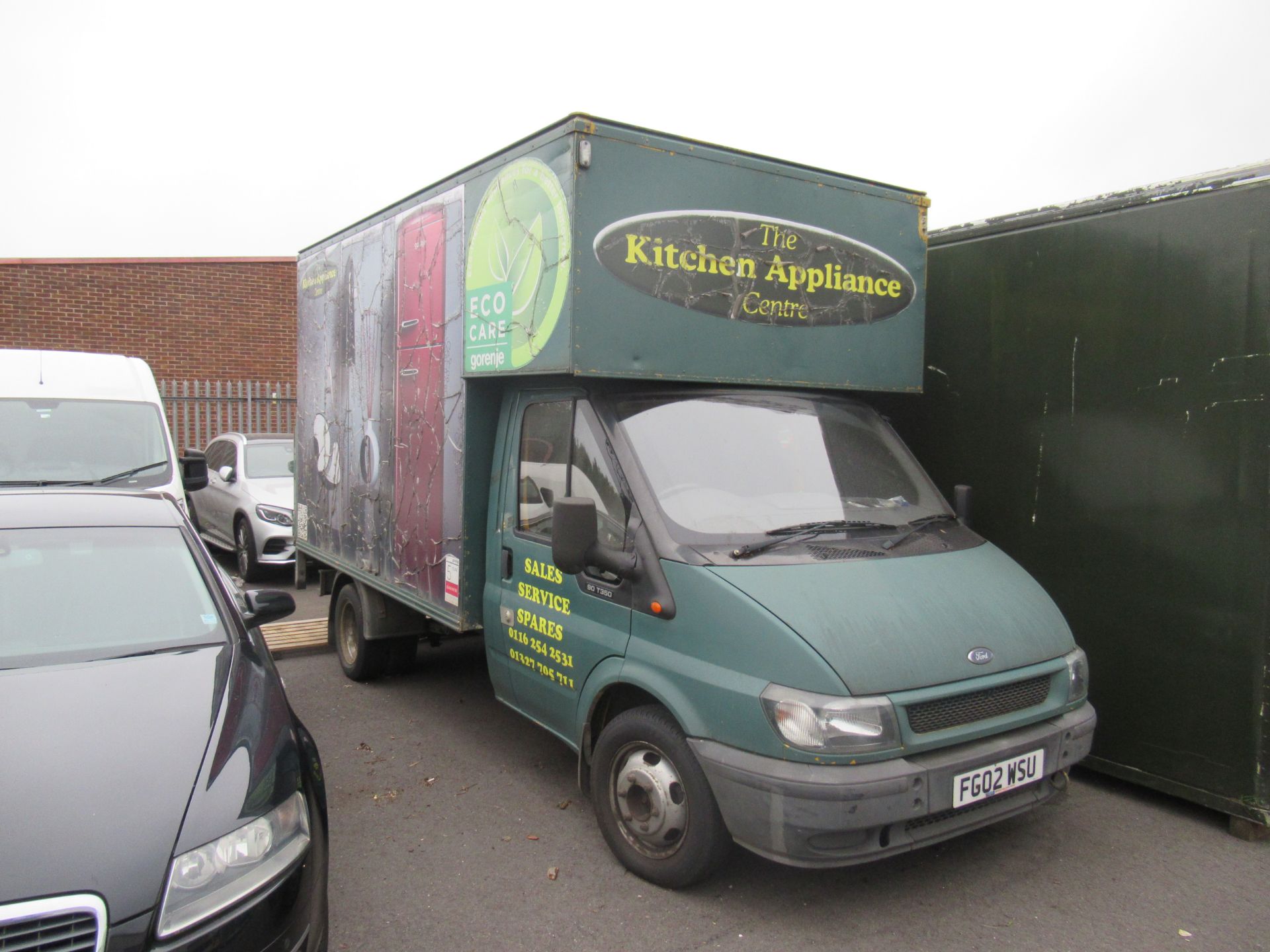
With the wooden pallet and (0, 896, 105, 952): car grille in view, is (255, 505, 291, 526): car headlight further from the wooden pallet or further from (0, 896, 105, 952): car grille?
(0, 896, 105, 952): car grille

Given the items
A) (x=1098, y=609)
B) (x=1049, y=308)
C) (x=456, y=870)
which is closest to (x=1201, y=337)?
(x=1049, y=308)

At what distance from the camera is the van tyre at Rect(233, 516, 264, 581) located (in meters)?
10.8

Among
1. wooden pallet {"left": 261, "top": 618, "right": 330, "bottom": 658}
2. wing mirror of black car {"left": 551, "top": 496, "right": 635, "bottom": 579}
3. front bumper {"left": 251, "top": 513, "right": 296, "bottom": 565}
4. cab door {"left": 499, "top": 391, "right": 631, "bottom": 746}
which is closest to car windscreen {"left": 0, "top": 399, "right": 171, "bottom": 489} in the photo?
wooden pallet {"left": 261, "top": 618, "right": 330, "bottom": 658}

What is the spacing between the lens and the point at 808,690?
3.16 meters

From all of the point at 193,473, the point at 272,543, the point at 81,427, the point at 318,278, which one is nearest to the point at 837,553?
the point at 318,278

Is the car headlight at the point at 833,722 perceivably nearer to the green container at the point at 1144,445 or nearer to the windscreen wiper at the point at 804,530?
the windscreen wiper at the point at 804,530

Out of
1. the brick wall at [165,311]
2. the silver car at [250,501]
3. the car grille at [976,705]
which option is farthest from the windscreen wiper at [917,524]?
the brick wall at [165,311]

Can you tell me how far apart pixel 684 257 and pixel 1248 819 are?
3.63 metres

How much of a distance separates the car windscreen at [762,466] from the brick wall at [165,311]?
15893 millimetres

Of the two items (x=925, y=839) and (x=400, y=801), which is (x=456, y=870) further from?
(x=925, y=839)

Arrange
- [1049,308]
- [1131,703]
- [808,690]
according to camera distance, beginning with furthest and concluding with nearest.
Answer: [1049,308] → [1131,703] → [808,690]

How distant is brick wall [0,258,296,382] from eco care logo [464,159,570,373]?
1475 centimetres

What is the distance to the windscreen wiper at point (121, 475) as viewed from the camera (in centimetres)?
710

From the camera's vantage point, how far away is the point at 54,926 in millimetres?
2299
